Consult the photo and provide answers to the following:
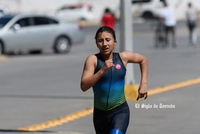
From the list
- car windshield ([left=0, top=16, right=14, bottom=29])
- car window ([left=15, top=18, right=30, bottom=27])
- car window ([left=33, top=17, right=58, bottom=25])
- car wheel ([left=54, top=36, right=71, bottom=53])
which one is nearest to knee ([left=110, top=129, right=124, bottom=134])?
car windshield ([left=0, top=16, right=14, bottom=29])

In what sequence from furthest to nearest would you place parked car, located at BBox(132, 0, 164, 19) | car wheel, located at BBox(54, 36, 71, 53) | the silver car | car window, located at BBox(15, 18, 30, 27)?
parked car, located at BBox(132, 0, 164, 19) < car wheel, located at BBox(54, 36, 71, 53) < car window, located at BBox(15, 18, 30, 27) < the silver car

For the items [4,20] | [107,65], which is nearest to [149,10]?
[4,20]

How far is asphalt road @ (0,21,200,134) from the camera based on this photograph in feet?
25.4

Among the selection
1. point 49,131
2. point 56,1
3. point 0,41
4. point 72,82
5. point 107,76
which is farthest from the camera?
point 56,1

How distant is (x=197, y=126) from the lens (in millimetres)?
7520

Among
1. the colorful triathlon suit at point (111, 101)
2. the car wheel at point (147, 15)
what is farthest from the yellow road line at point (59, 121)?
the car wheel at point (147, 15)

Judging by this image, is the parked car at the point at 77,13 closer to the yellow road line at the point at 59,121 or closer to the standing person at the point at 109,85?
the yellow road line at the point at 59,121

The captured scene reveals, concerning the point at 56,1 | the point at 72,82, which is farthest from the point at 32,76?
the point at 56,1

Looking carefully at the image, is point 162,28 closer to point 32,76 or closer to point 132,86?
point 32,76

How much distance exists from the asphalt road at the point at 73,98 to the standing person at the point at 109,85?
2444mm

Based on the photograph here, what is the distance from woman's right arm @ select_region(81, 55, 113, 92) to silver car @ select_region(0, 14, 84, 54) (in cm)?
1512

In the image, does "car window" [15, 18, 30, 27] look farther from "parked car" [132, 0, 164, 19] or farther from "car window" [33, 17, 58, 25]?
"parked car" [132, 0, 164, 19]

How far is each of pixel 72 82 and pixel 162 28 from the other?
1103cm

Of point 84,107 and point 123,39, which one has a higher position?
point 123,39
